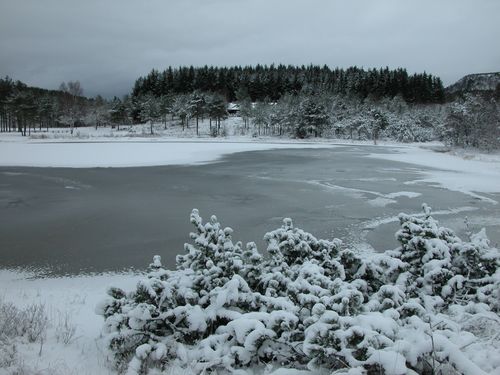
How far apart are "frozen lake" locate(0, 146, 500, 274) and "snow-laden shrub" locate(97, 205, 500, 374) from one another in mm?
4035


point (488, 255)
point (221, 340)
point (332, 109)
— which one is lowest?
point (221, 340)

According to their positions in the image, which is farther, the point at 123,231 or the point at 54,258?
the point at 123,231

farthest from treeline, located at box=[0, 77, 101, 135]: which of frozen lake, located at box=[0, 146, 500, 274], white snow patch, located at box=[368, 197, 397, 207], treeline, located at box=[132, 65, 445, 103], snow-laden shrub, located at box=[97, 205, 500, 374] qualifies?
snow-laden shrub, located at box=[97, 205, 500, 374]

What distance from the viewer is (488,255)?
562cm

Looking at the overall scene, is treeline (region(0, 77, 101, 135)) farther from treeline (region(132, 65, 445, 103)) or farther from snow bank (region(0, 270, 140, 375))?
snow bank (region(0, 270, 140, 375))

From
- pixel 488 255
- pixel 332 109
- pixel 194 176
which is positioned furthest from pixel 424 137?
pixel 488 255

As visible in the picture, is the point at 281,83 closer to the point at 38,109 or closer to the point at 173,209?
the point at 38,109

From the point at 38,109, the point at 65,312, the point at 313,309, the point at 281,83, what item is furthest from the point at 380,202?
the point at 281,83

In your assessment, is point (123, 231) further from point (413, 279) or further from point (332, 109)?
point (332, 109)

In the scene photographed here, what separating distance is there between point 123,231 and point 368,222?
298 inches

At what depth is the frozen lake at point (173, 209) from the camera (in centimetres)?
1005

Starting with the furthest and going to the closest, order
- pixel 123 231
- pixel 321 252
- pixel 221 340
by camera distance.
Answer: pixel 123 231 < pixel 321 252 < pixel 221 340

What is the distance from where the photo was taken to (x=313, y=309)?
387 cm

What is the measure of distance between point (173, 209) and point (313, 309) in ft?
36.3
